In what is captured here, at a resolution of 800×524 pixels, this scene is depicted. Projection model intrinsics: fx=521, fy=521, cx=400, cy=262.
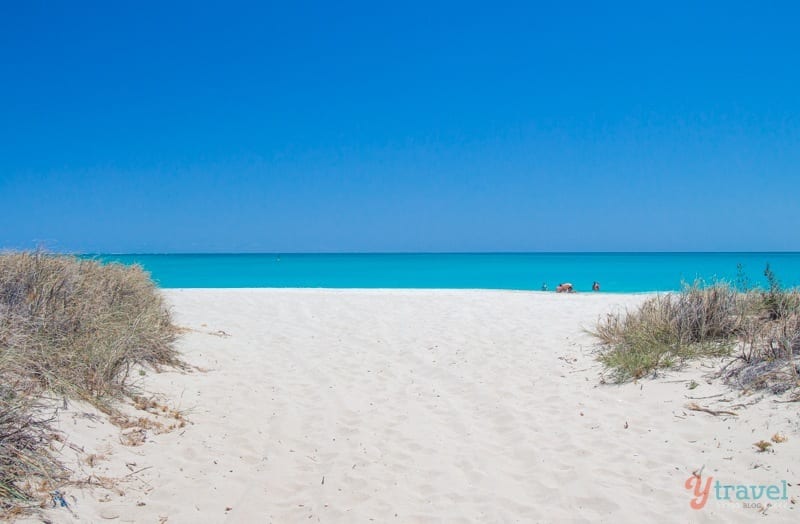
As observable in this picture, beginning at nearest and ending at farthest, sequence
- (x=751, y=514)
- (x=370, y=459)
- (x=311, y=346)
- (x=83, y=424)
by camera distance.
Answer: (x=751, y=514), (x=83, y=424), (x=370, y=459), (x=311, y=346)

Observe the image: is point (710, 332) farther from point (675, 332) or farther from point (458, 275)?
point (458, 275)

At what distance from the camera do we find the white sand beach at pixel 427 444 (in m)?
3.66

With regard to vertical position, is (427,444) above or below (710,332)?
below

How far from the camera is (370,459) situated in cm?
459

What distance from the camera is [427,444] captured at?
493cm

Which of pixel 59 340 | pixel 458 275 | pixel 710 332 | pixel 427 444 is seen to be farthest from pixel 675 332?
pixel 458 275

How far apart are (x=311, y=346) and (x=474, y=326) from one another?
339 cm

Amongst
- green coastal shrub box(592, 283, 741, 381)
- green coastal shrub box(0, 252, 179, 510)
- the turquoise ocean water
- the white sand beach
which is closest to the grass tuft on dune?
green coastal shrub box(592, 283, 741, 381)

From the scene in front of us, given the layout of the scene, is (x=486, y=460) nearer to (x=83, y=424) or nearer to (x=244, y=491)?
(x=244, y=491)

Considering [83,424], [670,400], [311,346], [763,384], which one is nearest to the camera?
[83,424]

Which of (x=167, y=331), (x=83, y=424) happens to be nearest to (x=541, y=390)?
(x=83, y=424)

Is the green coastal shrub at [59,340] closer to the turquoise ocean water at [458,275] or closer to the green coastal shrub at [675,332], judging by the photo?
the turquoise ocean water at [458,275]

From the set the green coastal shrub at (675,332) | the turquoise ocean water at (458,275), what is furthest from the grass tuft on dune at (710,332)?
the turquoise ocean water at (458,275)

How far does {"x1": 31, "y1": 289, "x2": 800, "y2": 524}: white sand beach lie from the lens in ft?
12.0
